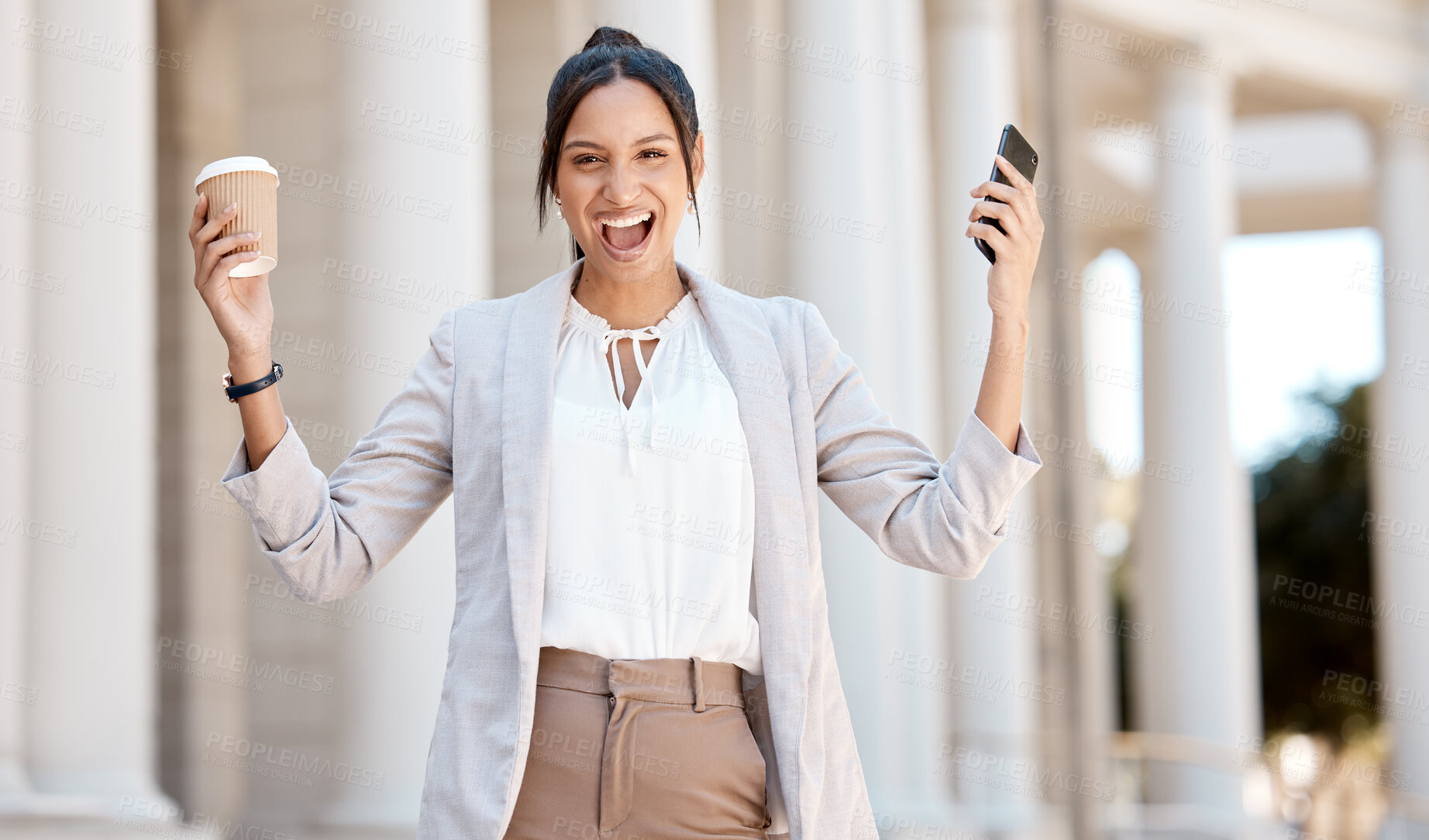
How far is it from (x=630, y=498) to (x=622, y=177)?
67 cm

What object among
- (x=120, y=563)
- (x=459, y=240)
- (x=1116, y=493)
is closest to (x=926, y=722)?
(x=459, y=240)

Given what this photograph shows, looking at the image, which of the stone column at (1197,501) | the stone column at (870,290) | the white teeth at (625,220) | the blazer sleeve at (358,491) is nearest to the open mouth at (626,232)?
the white teeth at (625,220)

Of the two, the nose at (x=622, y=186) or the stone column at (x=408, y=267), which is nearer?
the nose at (x=622, y=186)

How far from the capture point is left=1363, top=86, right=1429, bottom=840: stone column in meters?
22.5

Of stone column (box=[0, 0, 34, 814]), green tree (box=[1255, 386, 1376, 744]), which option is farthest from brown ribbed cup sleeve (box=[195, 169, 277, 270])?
green tree (box=[1255, 386, 1376, 744])

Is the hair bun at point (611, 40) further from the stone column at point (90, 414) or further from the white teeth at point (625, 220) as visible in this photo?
the stone column at point (90, 414)

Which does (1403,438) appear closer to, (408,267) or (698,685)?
(408,267)

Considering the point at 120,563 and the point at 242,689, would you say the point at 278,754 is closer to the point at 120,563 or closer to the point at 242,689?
the point at 242,689

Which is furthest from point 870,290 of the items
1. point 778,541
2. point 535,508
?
point 535,508

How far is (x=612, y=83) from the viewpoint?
3.10 metres

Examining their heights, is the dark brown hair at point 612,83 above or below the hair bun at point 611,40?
below

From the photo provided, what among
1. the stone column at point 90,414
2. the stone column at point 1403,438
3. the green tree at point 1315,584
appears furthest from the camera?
the green tree at point 1315,584

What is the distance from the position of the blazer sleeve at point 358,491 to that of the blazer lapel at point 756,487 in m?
0.19

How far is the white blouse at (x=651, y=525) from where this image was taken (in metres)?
2.85
